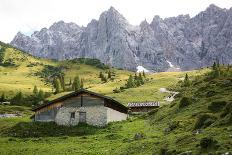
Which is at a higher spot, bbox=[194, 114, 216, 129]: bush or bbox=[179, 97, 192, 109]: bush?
bbox=[179, 97, 192, 109]: bush

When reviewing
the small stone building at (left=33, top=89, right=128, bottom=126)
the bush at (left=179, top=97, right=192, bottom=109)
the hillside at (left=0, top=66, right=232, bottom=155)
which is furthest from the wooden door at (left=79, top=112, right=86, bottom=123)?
the bush at (left=179, top=97, right=192, bottom=109)

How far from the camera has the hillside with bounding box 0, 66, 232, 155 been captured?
88.8ft

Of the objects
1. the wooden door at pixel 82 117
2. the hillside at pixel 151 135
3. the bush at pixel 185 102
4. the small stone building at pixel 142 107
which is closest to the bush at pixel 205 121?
the hillside at pixel 151 135

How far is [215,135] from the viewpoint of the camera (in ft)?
89.5

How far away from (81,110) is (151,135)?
77.0 feet

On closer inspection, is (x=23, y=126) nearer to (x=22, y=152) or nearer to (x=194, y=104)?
(x=22, y=152)

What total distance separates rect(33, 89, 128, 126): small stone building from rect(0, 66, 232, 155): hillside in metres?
2.23

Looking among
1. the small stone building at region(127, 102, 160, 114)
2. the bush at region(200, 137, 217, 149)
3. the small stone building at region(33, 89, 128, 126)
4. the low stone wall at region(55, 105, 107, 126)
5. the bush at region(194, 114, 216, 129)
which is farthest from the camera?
the small stone building at region(127, 102, 160, 114)

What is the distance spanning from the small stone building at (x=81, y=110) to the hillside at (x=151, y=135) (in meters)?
2.23

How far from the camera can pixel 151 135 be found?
39.2m

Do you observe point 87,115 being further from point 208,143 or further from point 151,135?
point 208,143

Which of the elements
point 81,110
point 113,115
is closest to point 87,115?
point 81,110

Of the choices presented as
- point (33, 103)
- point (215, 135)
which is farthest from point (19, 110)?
point (215, 135)

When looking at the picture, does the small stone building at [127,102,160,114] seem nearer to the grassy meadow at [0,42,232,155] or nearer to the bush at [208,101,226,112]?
the grassy meadow at [0,42,232,155]
